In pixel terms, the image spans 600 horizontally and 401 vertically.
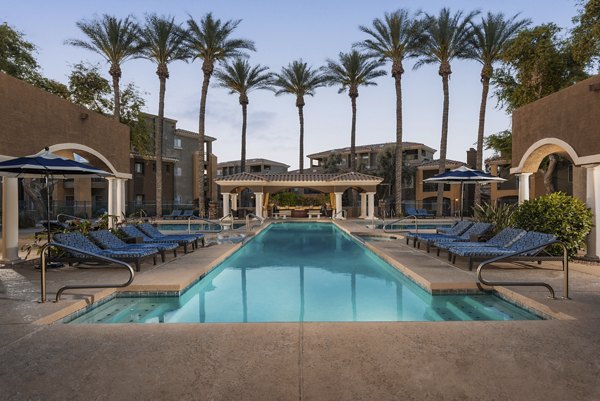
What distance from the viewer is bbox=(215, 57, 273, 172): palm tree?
34.2m

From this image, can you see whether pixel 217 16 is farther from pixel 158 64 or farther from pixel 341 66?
pixel 341 66

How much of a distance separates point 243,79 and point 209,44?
695cm

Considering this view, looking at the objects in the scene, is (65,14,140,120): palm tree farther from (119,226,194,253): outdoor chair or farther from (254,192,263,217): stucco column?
(119,226,194,253): outdoor chair

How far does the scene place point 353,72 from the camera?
112 feet

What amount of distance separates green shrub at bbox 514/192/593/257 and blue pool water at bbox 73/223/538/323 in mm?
3841

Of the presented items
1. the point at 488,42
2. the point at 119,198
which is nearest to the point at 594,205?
the point at 119,198

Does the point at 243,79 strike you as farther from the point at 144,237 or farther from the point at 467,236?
the point at 467,236

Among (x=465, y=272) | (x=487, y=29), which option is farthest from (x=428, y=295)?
(x=487, y=29)

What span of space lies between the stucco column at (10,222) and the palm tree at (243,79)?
85.2 ft

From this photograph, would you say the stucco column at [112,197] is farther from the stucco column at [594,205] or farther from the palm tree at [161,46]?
the stucco column at [594,205]

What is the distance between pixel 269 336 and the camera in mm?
4188

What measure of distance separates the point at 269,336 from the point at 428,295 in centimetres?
376

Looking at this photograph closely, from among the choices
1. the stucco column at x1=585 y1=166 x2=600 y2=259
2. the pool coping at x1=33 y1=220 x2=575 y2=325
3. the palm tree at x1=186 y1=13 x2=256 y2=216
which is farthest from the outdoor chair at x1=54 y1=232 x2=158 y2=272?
the palm tree at x1=186 y1=13 x2=256 y2=216

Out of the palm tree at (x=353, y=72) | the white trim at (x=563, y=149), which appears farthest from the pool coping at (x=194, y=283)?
the palm tree at (x=353, y=72)
